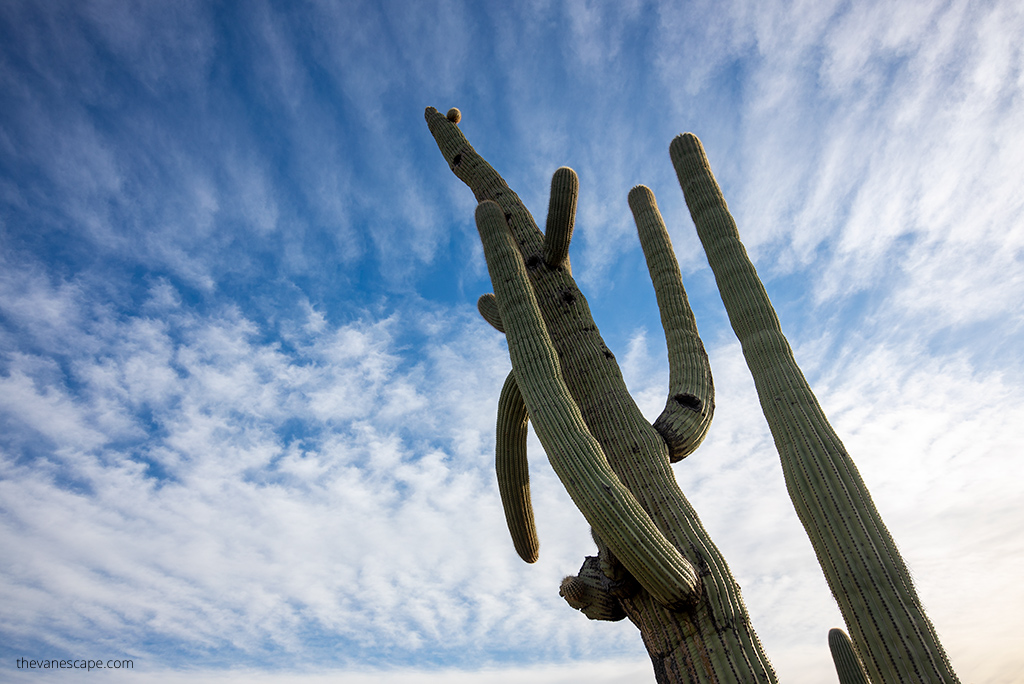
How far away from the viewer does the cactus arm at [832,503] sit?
11.3 feet

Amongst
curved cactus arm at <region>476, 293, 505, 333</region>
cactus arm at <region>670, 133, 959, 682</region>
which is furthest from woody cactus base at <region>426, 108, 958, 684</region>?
curved cactus arm at <region>476, 293, 505, 333</region>

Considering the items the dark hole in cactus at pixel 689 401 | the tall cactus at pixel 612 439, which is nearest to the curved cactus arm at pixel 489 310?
the tall cactus at pixel 612 439

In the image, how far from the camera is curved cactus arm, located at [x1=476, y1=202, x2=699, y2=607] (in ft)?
12.1

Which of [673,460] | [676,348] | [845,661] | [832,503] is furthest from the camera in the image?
[845,661]

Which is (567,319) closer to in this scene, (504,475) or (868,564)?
(504,475)

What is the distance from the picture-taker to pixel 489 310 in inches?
271

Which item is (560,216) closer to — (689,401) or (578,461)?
(689,401)

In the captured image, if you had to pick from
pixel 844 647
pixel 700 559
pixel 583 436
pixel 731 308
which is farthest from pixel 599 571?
pixel 844 647

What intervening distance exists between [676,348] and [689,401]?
22.5 inches

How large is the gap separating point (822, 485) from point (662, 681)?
158cm

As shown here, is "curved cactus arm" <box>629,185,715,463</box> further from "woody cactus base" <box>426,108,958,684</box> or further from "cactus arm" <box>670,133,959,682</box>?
"cactus arm" <box>670,133,959,682</box>

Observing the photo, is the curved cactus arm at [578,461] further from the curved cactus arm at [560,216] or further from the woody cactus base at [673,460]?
the curved cactus arm at [560,216]

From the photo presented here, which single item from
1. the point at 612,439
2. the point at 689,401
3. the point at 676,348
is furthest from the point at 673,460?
the point at 676,348

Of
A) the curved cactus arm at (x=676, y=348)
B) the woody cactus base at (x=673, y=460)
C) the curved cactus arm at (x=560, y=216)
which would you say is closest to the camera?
the woody cactus base at (x=673, y=460)
